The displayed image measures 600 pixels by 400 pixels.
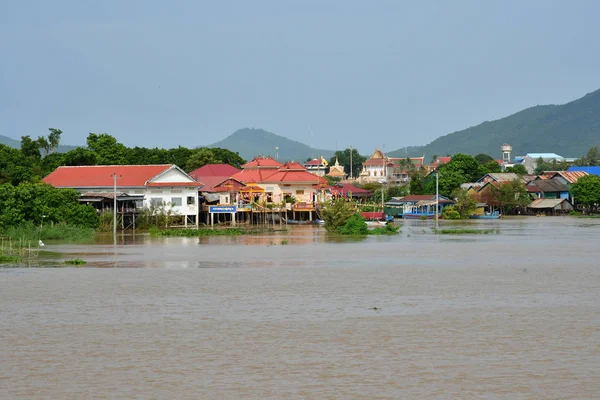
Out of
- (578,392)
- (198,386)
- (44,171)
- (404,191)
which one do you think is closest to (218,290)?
(198,386)

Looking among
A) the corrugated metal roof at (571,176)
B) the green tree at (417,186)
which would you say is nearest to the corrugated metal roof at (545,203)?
the corrugated metal roof at (571,176)

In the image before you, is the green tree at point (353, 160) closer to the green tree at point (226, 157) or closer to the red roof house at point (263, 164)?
the green tree at point (226, 157)

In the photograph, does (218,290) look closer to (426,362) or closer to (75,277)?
(75,277)

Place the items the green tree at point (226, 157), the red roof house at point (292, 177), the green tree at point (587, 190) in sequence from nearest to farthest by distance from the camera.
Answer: the red roof house at point (292, 177)
the green tree at point (587, 190)
the green tree at point (226, 157)

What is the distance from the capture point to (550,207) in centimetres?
7131

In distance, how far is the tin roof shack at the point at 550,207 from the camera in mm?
71375

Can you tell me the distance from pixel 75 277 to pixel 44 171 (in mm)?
34561

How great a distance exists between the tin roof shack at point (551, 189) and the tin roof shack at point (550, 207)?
1.29m

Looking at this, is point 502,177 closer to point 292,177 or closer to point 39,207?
point 292,177

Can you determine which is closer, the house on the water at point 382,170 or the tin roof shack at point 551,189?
Result: the tin roof shack at point 551,189

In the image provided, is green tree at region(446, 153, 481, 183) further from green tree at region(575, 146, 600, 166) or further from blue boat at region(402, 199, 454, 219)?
green tree at region(575, 146, 600, 166)

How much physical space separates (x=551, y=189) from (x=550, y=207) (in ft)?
7.75

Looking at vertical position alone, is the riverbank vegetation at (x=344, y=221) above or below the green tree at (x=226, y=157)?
below

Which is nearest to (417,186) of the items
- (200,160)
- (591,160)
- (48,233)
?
(200,160)
